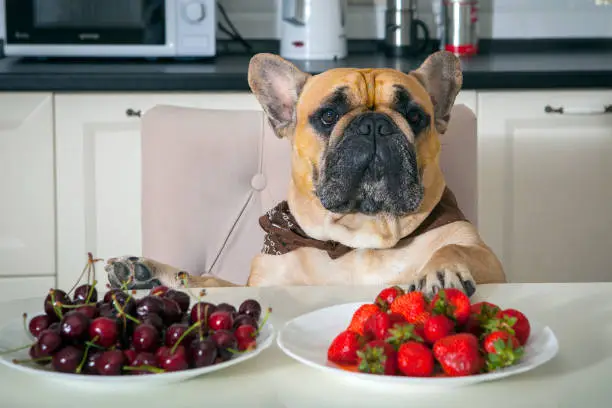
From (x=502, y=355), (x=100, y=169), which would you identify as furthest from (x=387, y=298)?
(x=100, y=169)

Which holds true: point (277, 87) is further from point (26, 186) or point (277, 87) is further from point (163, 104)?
point (26, 186)

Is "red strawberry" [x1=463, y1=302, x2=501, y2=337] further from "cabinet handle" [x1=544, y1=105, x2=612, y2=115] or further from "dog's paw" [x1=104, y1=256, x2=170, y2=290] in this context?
"cabinet handle" [x1=544, y1=105, x2=612, y2=115]

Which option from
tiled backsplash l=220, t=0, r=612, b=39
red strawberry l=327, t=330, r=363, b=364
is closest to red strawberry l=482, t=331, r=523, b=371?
red strawberry l=327, t=330, r=363, b=364

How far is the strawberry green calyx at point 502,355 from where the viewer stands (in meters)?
0.88

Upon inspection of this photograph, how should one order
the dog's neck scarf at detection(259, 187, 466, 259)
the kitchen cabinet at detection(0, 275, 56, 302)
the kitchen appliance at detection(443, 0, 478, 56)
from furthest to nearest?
the kitchen appliance at detection(443, 0, 478, 56)
the kitchen cabinet at detection(0, 275, 56, 302)
the dog's neck scarf at detection(259, 187, 466, 259)

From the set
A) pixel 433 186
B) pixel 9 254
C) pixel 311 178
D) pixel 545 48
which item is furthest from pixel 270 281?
pixel 545 48

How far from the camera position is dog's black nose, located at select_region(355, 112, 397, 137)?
1.60 m

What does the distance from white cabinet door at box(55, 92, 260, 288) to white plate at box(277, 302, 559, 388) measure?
1448mm

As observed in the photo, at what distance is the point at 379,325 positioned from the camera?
918mm

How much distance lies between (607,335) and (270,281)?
0.74 meters

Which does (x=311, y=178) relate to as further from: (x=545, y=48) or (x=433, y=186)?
(x=545, y=48)

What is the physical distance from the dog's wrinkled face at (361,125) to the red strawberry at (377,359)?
0.74 metres

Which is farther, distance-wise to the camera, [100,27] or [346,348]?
[100,27]

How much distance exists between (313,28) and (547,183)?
738 mm
